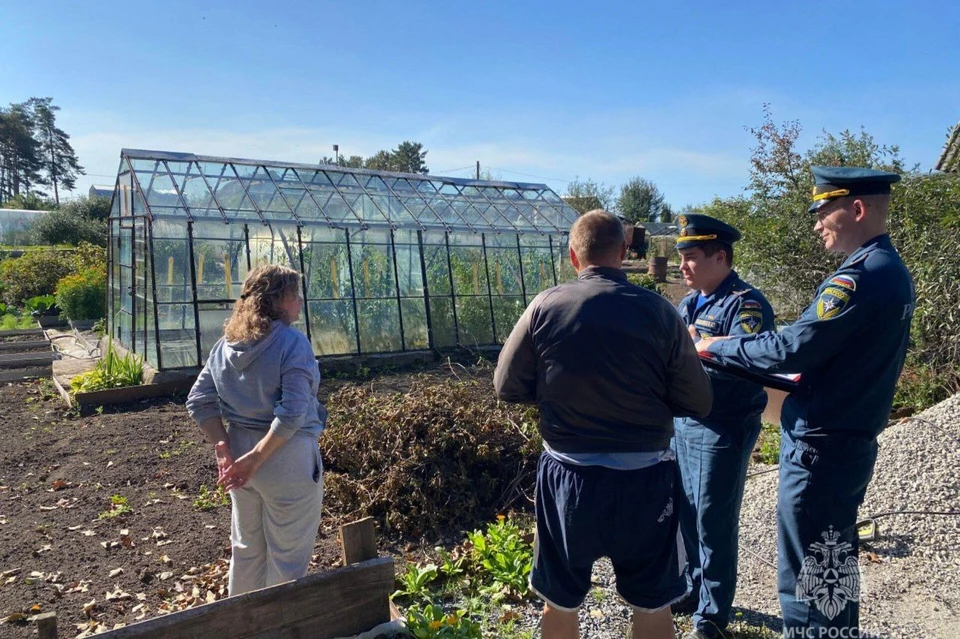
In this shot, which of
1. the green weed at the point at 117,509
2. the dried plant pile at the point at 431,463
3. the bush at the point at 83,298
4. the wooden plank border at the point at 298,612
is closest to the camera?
the wooden plank border at the point at 298,612

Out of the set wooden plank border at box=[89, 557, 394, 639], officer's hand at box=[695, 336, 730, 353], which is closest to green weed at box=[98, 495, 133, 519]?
wooden plank border at box=[89, 557, 394, 639]

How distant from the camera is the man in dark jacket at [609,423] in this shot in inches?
94.9

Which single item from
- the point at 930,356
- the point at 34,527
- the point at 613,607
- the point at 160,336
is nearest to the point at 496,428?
the point at 613,607

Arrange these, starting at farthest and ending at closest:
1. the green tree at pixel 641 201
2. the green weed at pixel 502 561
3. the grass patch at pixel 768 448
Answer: the green tree at pixel 641 201 < the grass patch at pixel 768 448 < the green weed at pixel 502 561

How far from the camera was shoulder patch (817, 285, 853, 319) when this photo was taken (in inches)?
98.3

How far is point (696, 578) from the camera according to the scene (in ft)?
11.1

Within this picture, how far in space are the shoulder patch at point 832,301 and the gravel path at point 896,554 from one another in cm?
175

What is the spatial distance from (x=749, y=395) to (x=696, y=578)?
1007 mm

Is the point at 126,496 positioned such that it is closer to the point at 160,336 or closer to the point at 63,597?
the point at 63,597

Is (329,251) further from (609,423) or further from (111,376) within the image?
(609,423)

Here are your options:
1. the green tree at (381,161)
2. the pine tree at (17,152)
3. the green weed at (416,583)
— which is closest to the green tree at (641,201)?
the green tree at (381,161)

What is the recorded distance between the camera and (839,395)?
8.28ft

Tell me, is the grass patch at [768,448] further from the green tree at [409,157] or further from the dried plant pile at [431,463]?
the green tree at [409,157]

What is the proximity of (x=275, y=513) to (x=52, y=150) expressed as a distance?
69.4m
